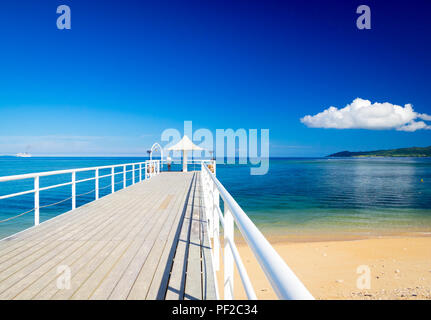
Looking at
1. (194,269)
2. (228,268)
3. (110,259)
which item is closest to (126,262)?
(110,259)

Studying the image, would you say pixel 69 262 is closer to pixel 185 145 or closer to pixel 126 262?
pixel 126 262

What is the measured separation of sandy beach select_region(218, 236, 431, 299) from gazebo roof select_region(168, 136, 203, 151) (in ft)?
39.9

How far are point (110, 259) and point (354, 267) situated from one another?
6.03 m

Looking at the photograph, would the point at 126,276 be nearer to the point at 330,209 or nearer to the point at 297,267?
the point at 297,267

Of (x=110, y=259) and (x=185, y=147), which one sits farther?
(x=185, y=147)

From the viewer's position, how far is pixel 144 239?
363cm

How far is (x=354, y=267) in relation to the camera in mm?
6539

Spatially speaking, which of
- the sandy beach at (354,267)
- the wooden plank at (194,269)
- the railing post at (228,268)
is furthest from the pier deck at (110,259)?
the sandy beach at (354,267)

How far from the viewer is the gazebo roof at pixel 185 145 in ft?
65.6

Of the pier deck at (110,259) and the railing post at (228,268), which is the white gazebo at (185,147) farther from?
the railing post at (228,268)

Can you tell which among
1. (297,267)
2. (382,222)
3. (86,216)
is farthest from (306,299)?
(382,222)

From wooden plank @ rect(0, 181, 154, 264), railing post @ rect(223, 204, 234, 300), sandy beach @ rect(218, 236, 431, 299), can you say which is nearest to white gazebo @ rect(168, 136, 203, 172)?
sandy beach @ rect(218, 236, 431, 299)

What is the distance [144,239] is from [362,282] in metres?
4.75

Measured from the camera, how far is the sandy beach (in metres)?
5.28
